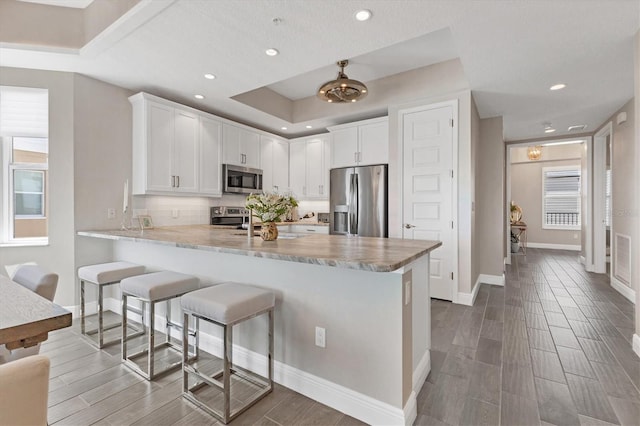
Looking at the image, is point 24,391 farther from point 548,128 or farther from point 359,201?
point 548,128

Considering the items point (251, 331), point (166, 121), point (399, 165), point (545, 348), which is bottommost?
point (545, 348)

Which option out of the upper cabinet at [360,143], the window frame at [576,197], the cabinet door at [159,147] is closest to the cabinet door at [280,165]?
the upper cabinet at [360,143]

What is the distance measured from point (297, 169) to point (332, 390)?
4315mm

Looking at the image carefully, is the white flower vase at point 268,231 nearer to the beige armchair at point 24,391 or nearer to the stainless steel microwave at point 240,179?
the beige armchair at point 24,391

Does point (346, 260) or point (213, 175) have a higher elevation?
point (213, 175)

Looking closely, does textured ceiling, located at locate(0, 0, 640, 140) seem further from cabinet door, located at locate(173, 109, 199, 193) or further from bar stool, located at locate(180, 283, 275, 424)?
bar stool, located at locate(180, 283, 275, 424)

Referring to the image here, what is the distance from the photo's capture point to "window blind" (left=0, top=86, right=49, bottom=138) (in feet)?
10.2

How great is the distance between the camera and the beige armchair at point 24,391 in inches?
26.3

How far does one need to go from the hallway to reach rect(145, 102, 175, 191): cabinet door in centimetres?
355

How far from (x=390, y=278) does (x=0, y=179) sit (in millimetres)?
4203

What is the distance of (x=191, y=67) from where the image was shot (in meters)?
3.04

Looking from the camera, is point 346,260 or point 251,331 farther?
point 251,331

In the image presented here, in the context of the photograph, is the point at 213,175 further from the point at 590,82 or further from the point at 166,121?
the point at 590,82

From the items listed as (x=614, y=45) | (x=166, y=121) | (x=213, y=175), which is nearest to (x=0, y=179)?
(x=166, y=121)
